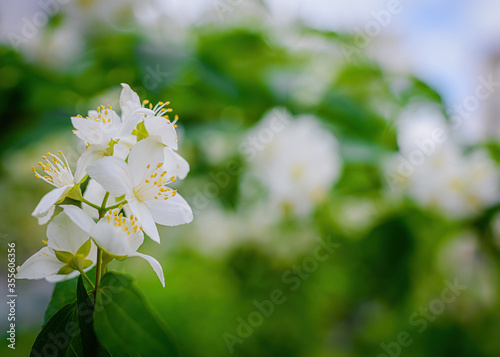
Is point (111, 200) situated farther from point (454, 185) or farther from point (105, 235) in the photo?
point (454, 185)

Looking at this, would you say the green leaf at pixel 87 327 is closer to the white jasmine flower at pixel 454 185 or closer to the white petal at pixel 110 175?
the white petal at pixel 110 175

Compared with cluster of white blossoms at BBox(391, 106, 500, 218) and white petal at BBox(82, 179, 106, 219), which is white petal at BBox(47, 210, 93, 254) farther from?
cluster of white blossoms at BBox(391, 106, 500, 218)

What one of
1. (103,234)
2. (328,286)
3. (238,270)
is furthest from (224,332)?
(103,234)

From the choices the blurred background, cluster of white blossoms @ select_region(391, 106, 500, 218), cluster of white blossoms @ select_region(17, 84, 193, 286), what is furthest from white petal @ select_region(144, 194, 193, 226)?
cluster of white blossoms @ select_region(391, 106, 500, 218)

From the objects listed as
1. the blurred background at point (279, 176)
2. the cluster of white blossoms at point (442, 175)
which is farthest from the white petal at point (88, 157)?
the cluster of white blossoms at point (442, 175)

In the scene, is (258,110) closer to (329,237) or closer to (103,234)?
(329,237)

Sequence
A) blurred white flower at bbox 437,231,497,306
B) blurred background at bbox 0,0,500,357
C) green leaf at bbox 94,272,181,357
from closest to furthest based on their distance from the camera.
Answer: green leaf at bbox 94,272,181,357
blurred background at bbox 0,0,500,357
blurred white flower at bbox 437,231,497,306

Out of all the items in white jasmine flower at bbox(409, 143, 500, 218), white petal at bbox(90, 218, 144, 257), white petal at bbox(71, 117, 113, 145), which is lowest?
white petal at bbox(90, 218, 144, 257)
